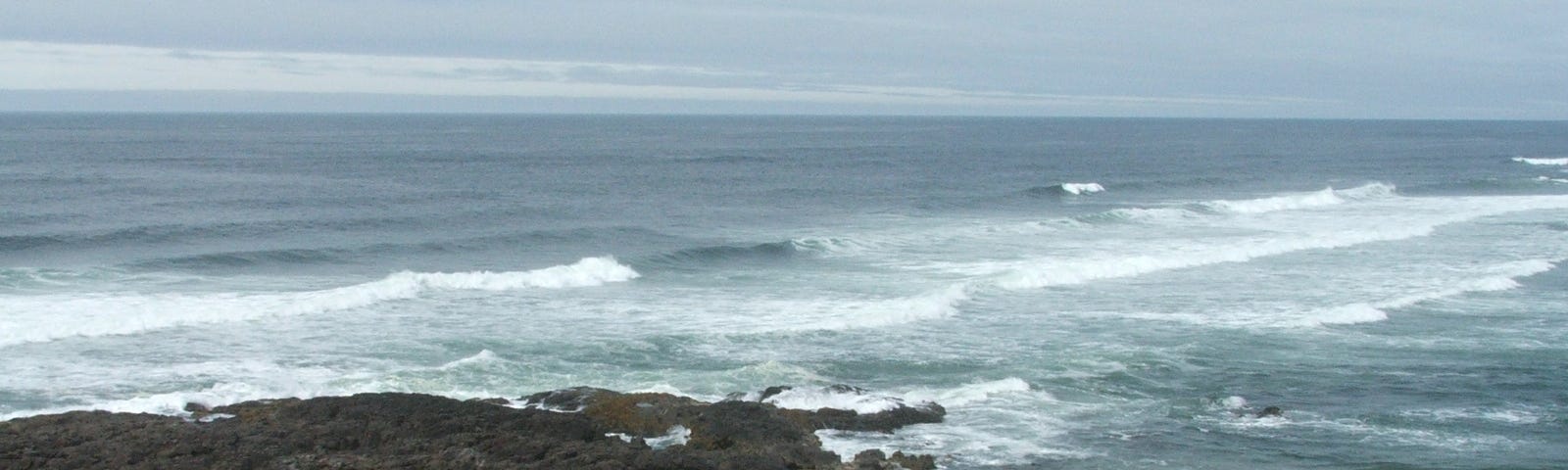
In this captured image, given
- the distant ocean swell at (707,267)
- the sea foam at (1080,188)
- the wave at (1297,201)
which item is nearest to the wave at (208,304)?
the distant ocean swell at (707,267)

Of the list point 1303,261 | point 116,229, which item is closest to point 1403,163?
point 1303,261

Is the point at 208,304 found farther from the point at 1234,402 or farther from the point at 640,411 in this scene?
the point at 1234,402

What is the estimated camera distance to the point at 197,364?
1001 inches

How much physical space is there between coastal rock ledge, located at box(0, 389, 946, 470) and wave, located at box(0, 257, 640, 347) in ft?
29.4

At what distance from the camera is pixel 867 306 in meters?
32.7

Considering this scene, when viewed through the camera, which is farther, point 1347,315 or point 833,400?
point 1347,315

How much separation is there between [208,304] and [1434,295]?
2902 centimetres

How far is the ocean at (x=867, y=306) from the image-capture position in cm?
2231

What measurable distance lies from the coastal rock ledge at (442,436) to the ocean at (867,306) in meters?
1.47

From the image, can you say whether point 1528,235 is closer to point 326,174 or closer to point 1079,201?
point 1079,201

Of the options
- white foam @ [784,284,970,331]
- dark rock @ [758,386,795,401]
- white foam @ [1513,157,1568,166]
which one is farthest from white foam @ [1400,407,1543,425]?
white foam @ [1513,157,1568,166]

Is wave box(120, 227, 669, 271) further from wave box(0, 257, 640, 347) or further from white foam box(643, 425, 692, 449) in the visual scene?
white foam box(643, 425, 692, 449)

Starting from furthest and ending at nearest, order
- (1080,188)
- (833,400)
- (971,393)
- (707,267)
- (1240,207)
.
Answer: (1080,188)
(1240,207)
(707,267)
(971,393)
(833,400)

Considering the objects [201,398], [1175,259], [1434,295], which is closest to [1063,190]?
[1175,259]
